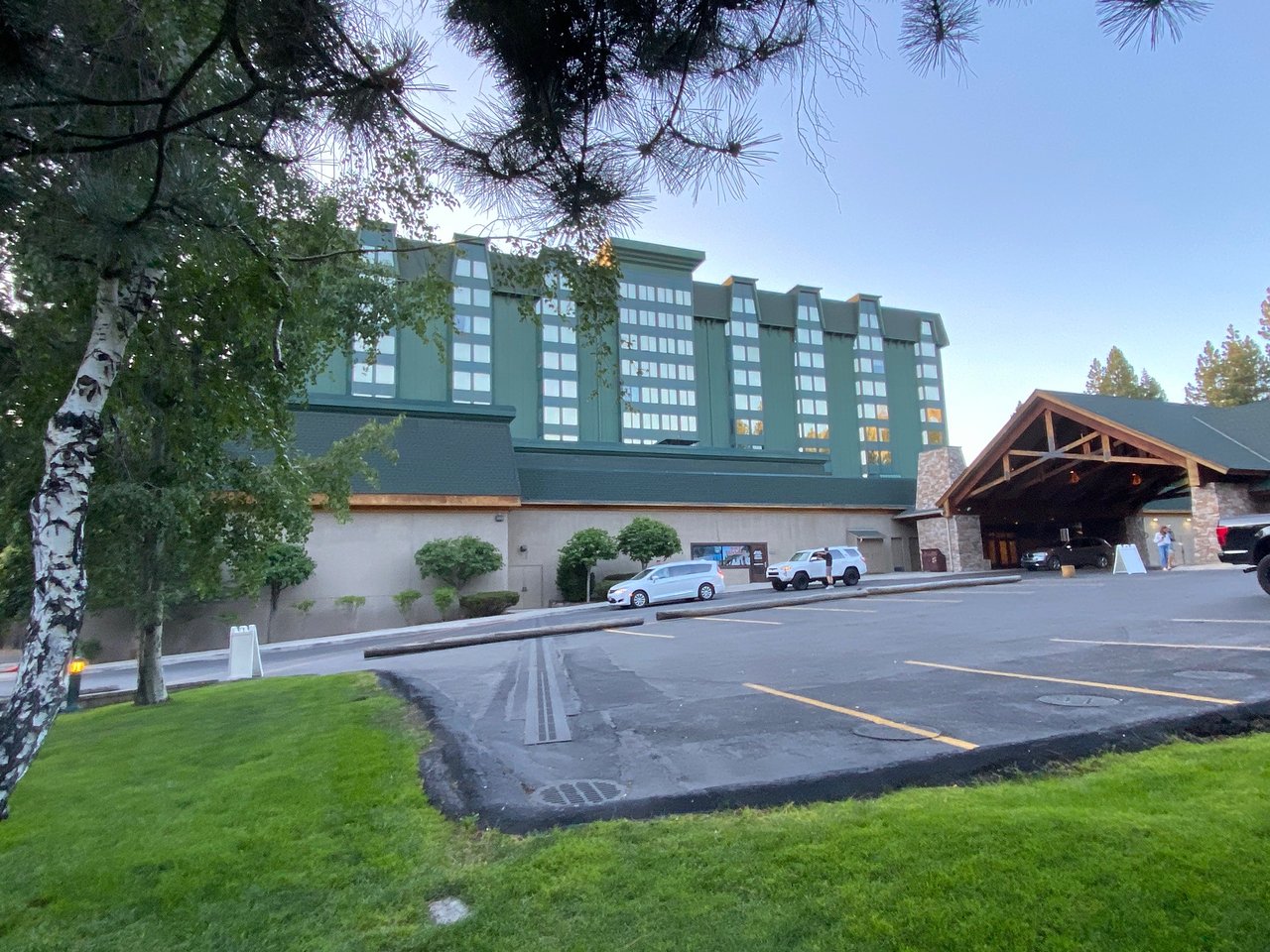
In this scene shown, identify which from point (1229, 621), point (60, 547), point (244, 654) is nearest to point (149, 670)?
point (244, 654)

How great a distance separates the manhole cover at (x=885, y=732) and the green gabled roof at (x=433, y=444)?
2406cm

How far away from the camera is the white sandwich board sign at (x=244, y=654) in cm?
1444

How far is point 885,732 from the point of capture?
216 inches

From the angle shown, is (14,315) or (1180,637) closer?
(14,315)

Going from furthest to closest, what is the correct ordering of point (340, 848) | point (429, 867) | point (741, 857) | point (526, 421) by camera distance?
point (526, 421), point (340, 848), point (429, 867), point (741, 857)

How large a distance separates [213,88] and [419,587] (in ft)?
82.7

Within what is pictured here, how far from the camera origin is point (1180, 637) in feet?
30.1

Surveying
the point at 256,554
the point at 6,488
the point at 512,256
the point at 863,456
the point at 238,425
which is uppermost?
the point at 863,456

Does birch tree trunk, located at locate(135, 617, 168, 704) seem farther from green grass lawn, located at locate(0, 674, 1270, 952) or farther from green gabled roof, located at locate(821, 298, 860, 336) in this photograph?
green gabled roof, located at locate(821, 298, 860, 336)

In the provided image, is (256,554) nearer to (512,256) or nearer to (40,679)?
(40,679)

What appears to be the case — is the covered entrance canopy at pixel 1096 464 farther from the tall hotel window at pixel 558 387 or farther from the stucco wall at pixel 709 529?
the tall hotel window at pixel 558 387

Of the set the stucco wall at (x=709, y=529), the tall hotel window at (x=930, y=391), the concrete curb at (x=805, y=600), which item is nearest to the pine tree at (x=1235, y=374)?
the tall hotel window at (x=930, y=391)

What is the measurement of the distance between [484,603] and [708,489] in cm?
1255

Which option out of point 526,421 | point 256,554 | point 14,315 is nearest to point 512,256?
point 14,315
